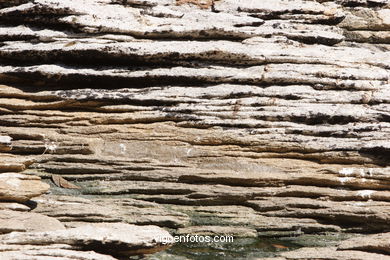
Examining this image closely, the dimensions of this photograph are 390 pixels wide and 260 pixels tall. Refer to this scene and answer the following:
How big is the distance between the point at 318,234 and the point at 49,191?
8.76 m

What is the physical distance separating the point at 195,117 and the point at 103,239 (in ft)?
21.2

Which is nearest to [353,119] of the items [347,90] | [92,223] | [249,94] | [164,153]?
[347,90]

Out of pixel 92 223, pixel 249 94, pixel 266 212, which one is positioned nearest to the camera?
pixel 92 223

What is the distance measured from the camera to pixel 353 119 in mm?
21375

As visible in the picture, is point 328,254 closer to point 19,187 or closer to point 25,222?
point 25,222

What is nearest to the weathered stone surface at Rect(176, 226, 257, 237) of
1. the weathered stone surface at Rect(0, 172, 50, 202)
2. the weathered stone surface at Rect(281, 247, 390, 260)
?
the weathered stone surface at Rect(281, 247, 390, 260)

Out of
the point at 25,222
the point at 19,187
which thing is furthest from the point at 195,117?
the point at 25,222

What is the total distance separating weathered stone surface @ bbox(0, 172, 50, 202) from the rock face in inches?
1.7

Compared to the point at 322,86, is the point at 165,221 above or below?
below

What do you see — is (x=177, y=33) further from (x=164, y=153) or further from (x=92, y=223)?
(x=92, y=223)

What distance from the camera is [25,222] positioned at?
1780 cm

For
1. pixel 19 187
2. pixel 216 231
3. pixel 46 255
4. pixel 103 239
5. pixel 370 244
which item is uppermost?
pixel 19 187

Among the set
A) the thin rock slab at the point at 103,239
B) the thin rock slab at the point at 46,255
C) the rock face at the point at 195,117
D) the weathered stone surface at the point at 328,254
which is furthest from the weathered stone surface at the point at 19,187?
the weathered stone surface at the point at 328,254

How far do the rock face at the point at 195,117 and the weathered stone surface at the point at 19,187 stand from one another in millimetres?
43
